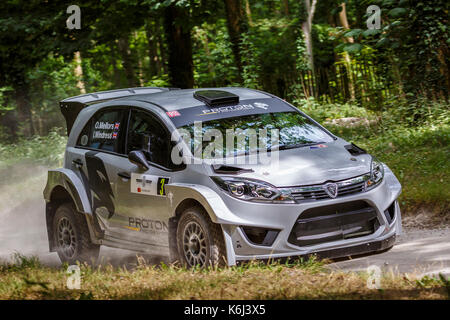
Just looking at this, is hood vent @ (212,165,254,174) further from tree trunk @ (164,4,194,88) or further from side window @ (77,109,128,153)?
tree trunk @ (164,4,194,88)

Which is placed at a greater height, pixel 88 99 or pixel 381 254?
pixel 88 99

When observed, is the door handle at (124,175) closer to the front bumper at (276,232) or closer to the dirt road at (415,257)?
the front bumper at (276,232)

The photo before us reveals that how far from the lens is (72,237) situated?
8.14 m

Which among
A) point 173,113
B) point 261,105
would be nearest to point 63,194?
point 173,113

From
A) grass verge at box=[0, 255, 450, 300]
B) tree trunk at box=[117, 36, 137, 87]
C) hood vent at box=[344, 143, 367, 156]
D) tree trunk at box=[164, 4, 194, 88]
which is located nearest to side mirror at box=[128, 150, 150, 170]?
grass verge at box=[0, 255, 450, 300]

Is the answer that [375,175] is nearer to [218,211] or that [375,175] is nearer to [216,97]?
[218,211]

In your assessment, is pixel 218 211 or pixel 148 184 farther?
pixel 148 184

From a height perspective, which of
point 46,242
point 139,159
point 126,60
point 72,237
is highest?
point 126,60

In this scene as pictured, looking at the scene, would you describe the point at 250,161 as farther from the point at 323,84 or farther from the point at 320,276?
the point at 323,84

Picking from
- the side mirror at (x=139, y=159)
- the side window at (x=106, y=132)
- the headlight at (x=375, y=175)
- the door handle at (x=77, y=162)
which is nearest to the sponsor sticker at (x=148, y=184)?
the side mirror at (x=139, y=159)

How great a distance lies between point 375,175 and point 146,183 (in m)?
2.39

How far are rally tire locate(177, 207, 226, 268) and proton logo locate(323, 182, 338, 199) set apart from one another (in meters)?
1.04

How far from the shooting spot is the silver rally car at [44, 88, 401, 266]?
5.93 meters
